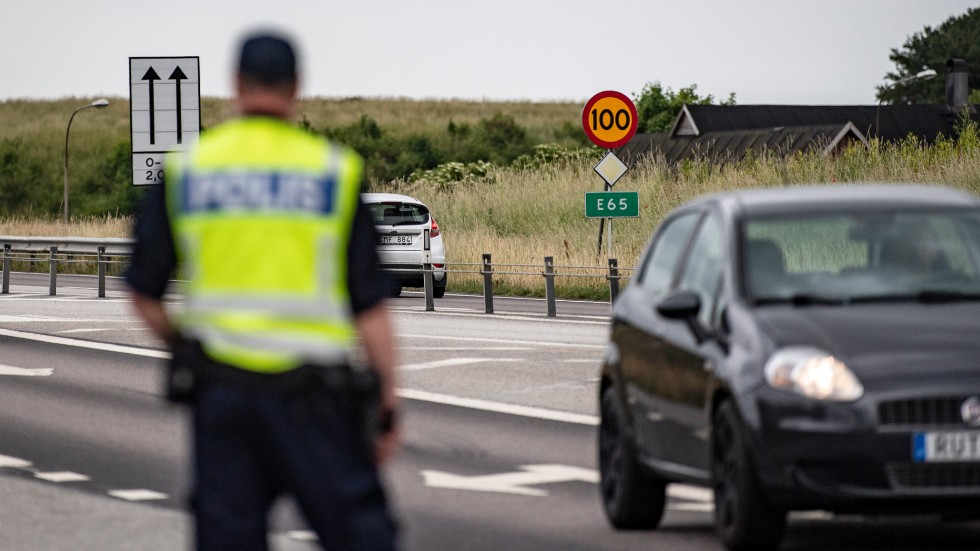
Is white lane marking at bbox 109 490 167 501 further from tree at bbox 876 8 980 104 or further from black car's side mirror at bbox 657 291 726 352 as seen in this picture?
tree at bbox 876 8 980 104

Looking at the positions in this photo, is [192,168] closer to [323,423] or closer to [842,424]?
[323,423]

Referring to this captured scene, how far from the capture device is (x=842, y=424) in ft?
23.9

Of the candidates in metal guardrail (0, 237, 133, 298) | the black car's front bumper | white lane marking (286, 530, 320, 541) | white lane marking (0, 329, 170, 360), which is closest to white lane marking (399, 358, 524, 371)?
white lane marking (0, 329, 170, 360)

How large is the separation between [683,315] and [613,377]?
1.05 m

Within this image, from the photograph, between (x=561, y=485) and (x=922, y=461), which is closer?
(x=922, y=461)

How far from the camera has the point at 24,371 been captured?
17.3m

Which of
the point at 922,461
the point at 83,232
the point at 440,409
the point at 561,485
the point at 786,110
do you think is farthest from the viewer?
the point at 786,110

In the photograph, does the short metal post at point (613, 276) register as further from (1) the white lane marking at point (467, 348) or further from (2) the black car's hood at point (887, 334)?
(2) the black car's hood at point (887, 334)

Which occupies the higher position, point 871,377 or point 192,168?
point 192,168

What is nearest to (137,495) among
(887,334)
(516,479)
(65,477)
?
(65,477)

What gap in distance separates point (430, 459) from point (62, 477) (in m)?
2.08

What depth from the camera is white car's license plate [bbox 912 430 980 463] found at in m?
7.24

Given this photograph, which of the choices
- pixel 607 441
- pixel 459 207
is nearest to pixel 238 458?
pixel 607 441

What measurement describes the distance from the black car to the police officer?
301 centimetres
